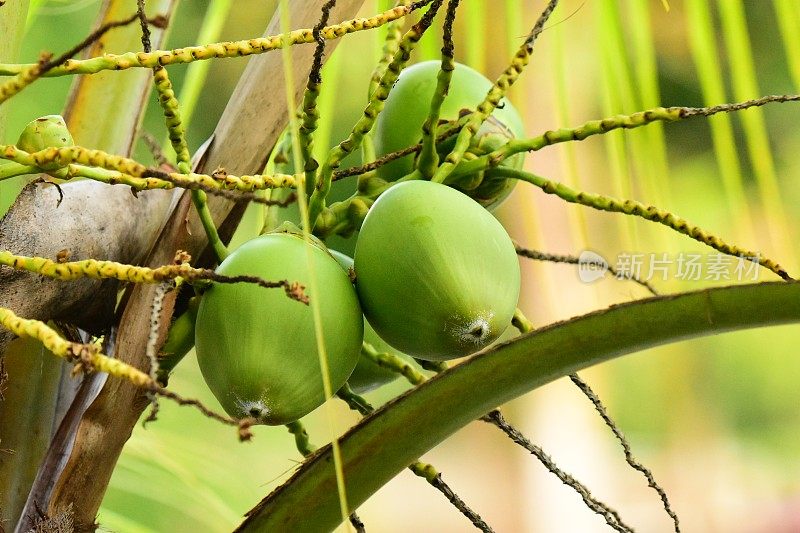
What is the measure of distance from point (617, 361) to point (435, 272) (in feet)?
23.0

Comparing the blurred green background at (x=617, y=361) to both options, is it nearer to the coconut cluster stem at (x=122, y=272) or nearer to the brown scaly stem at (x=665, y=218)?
the brown scaly stem at (x=665, y=218)

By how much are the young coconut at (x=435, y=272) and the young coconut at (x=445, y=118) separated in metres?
0.10

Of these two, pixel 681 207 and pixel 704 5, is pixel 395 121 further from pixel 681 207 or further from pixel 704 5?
pixel 681 207

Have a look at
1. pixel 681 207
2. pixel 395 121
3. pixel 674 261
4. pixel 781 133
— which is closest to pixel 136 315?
pixel 395 121

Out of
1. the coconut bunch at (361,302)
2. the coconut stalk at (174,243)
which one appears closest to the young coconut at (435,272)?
the coconut bunch at (361,302)

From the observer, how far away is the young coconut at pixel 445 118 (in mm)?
654

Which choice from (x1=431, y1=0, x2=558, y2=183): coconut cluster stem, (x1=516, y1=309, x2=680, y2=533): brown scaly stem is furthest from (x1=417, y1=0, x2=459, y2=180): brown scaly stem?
(x1=516, y1=309, x2=680, y2=533): brown scaly stem

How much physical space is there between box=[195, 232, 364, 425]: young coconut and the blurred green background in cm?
28

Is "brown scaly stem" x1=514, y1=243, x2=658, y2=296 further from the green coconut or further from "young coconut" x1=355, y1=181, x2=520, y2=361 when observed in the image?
the green coconut

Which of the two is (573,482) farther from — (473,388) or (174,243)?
(174,243)

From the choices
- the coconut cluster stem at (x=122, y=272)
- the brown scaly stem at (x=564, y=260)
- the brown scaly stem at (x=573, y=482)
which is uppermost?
the brown scaly stem at (x=564, y=260)

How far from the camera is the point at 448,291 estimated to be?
52 centimetres

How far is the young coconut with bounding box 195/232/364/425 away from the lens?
1.69 feet

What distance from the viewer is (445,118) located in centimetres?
65
